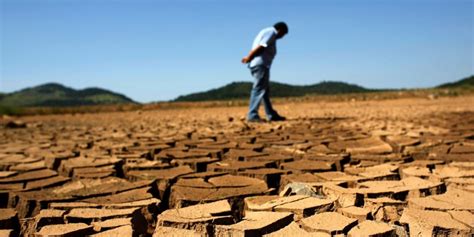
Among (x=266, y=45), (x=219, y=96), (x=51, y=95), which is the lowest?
(x=219, y=96)

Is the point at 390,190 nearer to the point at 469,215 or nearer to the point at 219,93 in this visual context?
the point at 469,215

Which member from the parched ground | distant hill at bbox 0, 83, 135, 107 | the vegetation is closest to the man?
the parched ground

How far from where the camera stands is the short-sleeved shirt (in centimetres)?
588

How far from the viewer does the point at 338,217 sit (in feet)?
5.27

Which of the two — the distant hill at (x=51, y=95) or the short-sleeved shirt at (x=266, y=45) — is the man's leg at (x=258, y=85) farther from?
the distant hill at (x=51, y=95)

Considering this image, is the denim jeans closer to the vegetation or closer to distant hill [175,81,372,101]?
the vegetation

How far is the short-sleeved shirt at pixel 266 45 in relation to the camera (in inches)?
231

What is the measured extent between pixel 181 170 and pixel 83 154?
4.10 feet

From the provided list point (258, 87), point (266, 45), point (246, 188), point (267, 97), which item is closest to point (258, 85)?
point (258, 87)

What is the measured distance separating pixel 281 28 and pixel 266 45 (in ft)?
1.15

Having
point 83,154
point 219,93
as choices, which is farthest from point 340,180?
point 219,93

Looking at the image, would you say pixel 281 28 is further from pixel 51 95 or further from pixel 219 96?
pixel 51 95

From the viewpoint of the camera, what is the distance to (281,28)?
6.00m

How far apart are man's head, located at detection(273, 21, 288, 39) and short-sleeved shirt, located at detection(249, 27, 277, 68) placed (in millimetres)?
78
